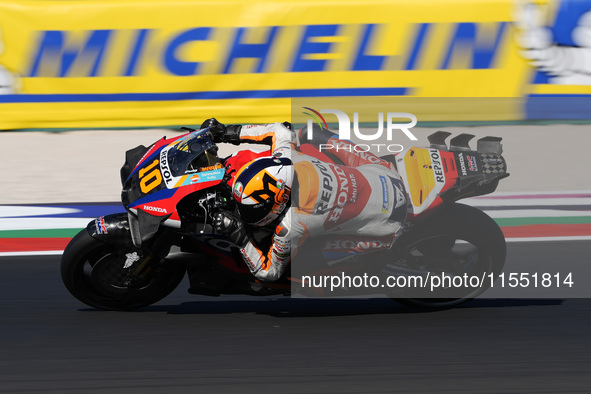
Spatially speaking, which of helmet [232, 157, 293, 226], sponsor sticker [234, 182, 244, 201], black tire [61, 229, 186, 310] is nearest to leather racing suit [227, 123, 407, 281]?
helmet [232, 157, 293, 226]

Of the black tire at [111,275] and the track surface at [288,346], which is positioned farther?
the black tire at [111,275]

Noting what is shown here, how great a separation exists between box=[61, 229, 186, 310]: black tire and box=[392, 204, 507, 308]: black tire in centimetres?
141

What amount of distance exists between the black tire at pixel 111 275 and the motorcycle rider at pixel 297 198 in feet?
1.99

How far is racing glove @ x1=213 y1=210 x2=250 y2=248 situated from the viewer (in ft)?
14.5

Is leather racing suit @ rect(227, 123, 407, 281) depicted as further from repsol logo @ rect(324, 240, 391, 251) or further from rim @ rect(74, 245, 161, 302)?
rim @ rect(74, 245, 161, 302)

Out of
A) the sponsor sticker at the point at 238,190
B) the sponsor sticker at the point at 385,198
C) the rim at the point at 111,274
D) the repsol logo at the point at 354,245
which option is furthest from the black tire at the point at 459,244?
the rim at the point at 111,274

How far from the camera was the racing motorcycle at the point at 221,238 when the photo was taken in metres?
4.51

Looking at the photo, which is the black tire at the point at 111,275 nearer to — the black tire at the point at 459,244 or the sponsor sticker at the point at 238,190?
A: the sponsor sticker at the point at 238,190

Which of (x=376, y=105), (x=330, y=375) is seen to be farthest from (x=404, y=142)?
(x=376, y=105)

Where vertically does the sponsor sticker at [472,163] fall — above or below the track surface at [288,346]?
above

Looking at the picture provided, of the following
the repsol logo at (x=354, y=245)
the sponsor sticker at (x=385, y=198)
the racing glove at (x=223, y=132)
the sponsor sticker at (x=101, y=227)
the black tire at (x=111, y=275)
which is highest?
the racing glove at (x=223, y=132)

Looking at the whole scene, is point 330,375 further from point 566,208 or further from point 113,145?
point 113,145

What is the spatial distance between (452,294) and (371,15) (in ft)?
15.7

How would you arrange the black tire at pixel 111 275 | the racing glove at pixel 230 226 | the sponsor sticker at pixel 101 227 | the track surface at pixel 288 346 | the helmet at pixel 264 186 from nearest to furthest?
the track surface at pixel 288 346, the helmet at pixel 264 186, the racing glove at pixel 230 226, the sponsor sticker at pixel 101 227, the black tire at pixel 111 275
